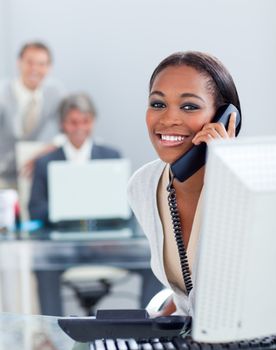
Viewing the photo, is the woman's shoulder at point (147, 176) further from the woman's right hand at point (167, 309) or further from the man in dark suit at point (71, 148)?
the man in dark suit at point (71, 148)

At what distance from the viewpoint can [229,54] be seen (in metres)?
4.45

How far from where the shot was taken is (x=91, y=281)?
139 inches

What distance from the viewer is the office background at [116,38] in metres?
4.72

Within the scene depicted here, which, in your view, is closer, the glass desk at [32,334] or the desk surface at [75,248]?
the glass desk at [32,334]

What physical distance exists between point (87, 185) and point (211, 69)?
190 centimetres

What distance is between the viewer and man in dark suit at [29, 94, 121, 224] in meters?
3.63

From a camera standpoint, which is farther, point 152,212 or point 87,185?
point 87,185

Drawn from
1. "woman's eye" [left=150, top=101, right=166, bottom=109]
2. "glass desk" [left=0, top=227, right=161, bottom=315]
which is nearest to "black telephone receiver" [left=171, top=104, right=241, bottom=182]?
"woman's eye" [left=150, top=101, right=166, bottom=109]

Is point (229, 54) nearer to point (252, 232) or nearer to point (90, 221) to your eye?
point (90, 221)

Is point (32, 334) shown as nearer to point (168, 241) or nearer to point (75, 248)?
point (168, 241)

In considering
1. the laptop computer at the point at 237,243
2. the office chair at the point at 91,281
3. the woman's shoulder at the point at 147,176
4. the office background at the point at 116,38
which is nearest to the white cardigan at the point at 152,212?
the woman's shoulder at the point at 147,176

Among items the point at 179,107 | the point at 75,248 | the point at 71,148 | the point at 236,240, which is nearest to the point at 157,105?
the point at 179,107

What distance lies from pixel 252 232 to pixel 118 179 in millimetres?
2226

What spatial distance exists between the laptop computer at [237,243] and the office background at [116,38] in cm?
366
